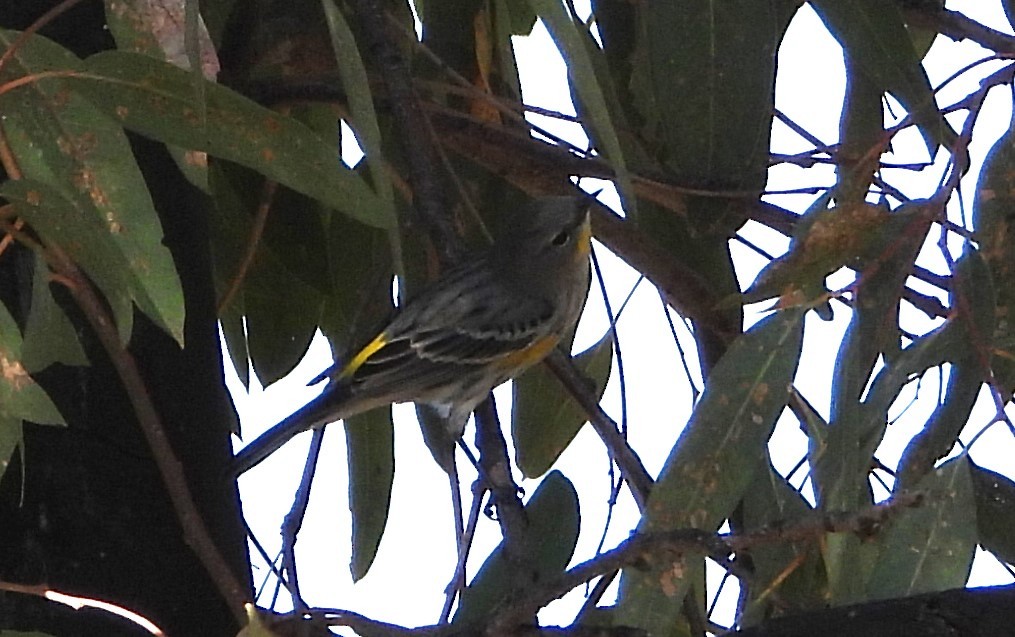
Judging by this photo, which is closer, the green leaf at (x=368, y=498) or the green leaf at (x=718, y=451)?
the green leaf at (x=718, y=451)

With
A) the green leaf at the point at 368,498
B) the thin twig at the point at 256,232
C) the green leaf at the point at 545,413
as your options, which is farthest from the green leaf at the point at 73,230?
the green leaf at the point at 545,413

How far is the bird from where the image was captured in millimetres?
1618

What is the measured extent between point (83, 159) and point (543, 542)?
525mm

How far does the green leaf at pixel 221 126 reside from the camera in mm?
999

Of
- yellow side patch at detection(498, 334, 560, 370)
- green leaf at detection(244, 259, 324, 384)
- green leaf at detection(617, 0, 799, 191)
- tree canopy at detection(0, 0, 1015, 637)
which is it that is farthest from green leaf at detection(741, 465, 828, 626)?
green leaf at detection(244, 259, 324, 384)

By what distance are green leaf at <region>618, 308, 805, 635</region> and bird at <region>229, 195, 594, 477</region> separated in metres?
0.37

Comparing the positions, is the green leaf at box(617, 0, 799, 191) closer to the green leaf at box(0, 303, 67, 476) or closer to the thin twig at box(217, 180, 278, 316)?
the thin twig at box(217, 180, 278, 316)

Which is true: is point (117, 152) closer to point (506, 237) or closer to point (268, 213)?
point (268, 213)

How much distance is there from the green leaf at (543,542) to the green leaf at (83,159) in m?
0.44

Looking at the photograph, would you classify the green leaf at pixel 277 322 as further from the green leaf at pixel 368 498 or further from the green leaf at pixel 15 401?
the green leaf at pixel 15 401

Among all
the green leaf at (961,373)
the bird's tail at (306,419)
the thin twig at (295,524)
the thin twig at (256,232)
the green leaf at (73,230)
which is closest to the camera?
the green leaf at (73,230)

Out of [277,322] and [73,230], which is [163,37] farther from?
[277,322]

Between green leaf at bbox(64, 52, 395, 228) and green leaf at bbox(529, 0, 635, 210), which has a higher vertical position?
green leaf at bbox(529, 0, 635, 210)

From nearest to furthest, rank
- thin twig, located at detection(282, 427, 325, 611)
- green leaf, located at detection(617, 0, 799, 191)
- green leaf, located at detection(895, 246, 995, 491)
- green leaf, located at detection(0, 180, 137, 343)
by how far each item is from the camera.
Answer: green leaf, located at detection(0, 180, 137, 343), thin twig, located at detection(282, 427, 325, 611), green leaf, located at detection(895, 246, 995, 491), green leaf, located at detection(617, 0, 799, 191)
